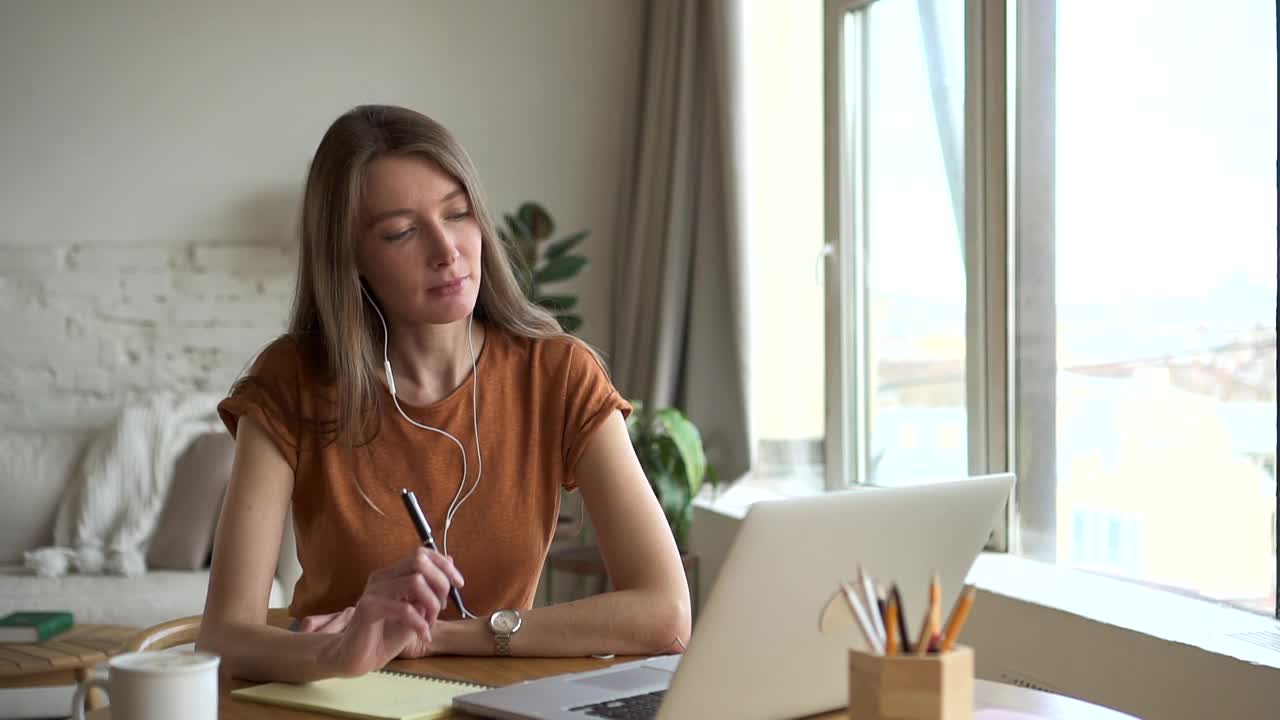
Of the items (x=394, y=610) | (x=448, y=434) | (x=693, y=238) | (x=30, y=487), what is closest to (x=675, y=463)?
(x=693, y=238)

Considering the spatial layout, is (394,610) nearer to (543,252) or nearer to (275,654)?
(275,654)

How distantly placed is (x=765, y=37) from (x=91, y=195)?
7.38 ft

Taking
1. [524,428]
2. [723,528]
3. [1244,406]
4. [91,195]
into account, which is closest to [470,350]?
[524,428]

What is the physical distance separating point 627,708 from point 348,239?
0.75 metres

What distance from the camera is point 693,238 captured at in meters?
3.97

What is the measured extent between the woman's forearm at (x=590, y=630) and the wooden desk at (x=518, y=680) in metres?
0.01

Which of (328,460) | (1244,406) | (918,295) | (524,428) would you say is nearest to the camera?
(328,460)

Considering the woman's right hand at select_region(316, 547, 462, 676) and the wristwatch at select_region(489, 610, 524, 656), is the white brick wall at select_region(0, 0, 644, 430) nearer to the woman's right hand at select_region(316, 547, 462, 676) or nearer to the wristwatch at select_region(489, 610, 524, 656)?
the wristwatch at select_region(489, 610, 524, 656)

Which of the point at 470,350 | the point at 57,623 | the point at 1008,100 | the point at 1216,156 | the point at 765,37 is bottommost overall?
the point at 57,623

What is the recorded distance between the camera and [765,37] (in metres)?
3.91

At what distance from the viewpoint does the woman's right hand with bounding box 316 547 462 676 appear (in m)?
1.04

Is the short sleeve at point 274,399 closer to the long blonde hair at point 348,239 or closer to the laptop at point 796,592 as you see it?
the long blonde hair at point 348,239

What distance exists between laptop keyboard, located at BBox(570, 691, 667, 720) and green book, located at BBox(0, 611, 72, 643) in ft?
7.02

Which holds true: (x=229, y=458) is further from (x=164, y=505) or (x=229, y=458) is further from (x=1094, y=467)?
(x=1094, y=467)
